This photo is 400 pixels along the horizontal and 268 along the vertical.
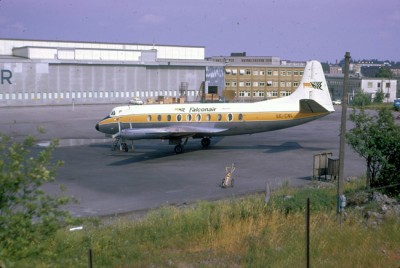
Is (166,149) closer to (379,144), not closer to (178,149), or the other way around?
(178,149)

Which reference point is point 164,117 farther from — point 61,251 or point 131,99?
point 131,99

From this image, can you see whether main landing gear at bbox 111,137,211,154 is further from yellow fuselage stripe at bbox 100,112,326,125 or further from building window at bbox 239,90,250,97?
building window at bbox 239,90,250,97

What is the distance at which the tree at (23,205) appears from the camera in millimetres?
8477

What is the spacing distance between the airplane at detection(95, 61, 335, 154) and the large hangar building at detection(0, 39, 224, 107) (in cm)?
5264

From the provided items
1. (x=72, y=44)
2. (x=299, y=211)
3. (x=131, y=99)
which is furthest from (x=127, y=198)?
(x=72, y=44)

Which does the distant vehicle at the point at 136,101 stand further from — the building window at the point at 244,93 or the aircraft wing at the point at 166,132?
the aircraft wing at the point at 166,132

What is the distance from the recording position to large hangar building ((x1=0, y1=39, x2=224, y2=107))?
8569cm

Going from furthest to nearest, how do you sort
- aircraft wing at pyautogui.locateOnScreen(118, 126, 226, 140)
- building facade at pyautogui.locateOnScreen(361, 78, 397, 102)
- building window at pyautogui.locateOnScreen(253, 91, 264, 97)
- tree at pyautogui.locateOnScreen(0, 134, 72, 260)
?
building facade at pyautogui.locateOnScreen(361, 78, 397, 102), building window at pyautogui.locateOnScreen(253, 91, 264, 97), aircraft wing at pyautogui.locateOnScreen(118, 126, 226, 140), tree at pyautogui.locateOnScreen(0, 134, 72, 260)

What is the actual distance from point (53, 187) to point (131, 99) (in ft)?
225

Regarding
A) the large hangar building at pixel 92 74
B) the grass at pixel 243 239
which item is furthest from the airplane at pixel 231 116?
the large hangar building at pixel 92 74

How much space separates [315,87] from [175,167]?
500 inches

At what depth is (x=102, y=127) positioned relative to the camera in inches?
1570

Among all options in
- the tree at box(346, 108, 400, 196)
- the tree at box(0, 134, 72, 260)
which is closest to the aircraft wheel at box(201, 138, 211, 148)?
the tree at box(346, 108, 400, 196)

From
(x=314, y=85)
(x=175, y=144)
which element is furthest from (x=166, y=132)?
(x=314, y=85)
